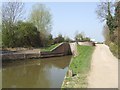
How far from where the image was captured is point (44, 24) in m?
49.3

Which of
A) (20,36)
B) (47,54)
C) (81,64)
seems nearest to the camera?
(81,64)

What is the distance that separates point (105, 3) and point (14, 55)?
52.9 feet

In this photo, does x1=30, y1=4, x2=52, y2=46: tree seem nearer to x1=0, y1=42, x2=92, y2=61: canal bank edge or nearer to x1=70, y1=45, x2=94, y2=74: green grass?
x1=0, y1=42, x2=92, y2=61: canal bank edge

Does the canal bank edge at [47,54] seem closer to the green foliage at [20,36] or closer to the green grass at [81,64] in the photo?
the green foliage at [20,36]

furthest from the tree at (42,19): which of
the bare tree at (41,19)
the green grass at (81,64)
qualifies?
the green grass at (81,64)

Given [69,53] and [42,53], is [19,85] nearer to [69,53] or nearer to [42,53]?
[42,53]

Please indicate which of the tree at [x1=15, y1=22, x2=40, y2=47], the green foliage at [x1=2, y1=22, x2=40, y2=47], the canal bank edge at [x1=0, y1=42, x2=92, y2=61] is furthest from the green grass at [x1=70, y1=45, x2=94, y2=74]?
the tree at [x1=15, y1=22, x2=40, y2=47]

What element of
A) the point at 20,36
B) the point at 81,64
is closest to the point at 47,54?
the point at 20,36

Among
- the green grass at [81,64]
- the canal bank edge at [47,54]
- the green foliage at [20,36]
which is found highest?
the green foliage at [20,36]

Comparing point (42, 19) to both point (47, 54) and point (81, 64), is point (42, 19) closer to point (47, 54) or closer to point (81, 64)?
point (47, 54)

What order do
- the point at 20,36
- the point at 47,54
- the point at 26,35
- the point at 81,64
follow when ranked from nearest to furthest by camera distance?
the point at 81,64 → the point at 47,54 → the point at 20,36 → the point at 26,35

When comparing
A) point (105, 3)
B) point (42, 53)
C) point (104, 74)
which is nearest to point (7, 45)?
point (42, 53)

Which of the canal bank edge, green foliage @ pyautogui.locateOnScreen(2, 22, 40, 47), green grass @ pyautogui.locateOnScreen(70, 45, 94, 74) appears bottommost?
the canal bank edge

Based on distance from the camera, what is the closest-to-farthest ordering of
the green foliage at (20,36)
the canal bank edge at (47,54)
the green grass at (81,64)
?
the green grass at (81,64), the canal bank edge at (47,54), the green foliage at (20,36)
